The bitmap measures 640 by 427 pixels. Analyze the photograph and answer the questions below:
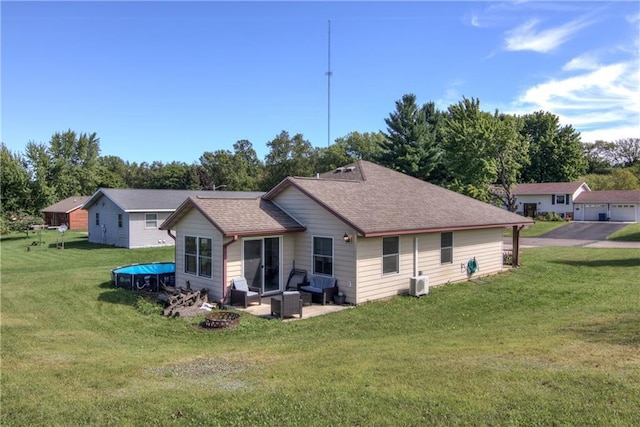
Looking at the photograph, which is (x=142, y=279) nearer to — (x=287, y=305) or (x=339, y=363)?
(x=287, y=305)

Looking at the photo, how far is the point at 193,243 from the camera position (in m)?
14.8

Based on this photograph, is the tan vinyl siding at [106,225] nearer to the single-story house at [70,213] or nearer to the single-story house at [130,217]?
the single-story house at [130,217]

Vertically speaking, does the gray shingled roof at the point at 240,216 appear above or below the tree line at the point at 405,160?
below

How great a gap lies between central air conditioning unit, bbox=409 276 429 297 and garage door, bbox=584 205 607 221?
46530mm

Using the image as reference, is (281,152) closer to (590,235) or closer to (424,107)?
(424,107)

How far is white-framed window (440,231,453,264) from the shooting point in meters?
16.4

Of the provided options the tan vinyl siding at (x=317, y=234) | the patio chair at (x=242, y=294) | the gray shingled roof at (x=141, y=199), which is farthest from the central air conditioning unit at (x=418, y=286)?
the gray shingled roof at (x=141, y=199)

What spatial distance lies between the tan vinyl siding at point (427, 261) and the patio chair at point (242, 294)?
3071mm

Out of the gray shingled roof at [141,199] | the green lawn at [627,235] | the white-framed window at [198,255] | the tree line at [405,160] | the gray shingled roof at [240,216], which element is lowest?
the green lawn at [627,235]

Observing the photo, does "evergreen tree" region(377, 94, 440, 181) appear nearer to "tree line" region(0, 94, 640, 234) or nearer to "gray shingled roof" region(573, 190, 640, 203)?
"tree line" region(0, 94, 640, 234)

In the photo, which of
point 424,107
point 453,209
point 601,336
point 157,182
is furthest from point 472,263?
point 157,182

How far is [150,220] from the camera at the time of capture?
103 feet

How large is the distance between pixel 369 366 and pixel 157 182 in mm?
86804

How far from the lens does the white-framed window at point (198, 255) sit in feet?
46.5
